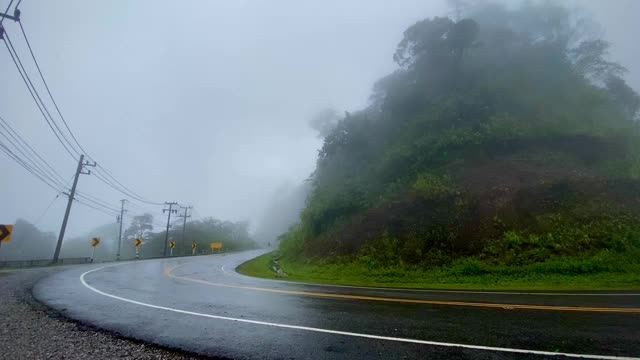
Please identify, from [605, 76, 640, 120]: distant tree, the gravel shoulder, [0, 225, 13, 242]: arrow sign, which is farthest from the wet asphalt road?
[605, 76, 640, 120]: distant tree

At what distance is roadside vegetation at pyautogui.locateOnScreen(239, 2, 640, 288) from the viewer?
18484mm

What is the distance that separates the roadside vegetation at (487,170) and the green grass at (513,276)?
3.2 inches

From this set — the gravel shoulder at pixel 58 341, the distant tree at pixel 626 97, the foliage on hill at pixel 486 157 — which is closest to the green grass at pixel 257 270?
the foliage on hill at pixel 486 157

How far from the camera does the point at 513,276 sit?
55.5ft

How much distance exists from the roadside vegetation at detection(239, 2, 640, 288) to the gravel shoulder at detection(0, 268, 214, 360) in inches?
519

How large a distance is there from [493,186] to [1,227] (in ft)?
89.5

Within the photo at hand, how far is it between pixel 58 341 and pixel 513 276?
1770cm

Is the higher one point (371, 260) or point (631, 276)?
point (371, 260)

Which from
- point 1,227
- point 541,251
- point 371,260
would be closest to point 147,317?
point 1,227

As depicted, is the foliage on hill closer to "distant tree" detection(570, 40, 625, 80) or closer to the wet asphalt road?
"distant tree" detection(570, 40, 625, 80)

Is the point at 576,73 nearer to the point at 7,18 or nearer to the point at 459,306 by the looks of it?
the point at 459,306

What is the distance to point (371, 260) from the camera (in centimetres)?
2145

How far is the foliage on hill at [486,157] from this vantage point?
2039 cm

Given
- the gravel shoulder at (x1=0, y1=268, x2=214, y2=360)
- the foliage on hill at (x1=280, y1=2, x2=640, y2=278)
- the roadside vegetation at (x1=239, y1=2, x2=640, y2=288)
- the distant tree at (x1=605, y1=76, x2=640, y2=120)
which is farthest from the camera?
the distant tree at (x1=605, y1=76, x2=640, y2=120)
